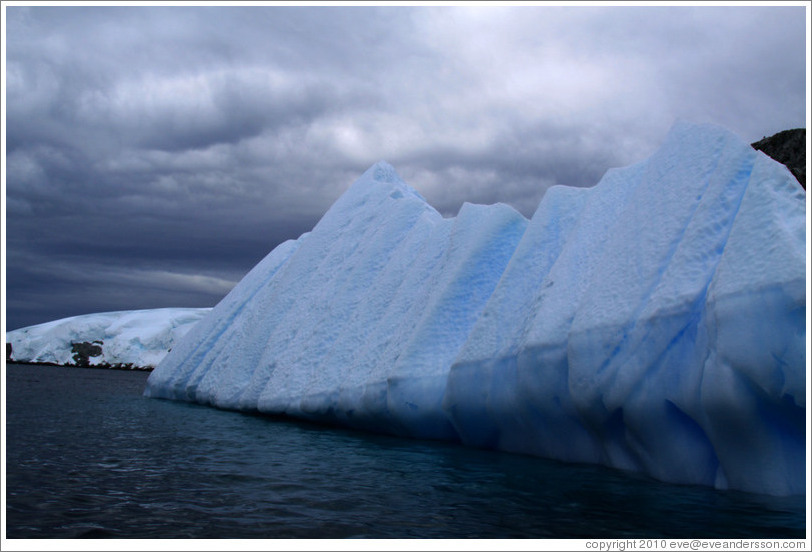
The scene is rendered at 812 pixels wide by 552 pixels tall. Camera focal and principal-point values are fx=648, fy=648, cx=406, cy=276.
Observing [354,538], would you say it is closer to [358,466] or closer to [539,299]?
[358,466]

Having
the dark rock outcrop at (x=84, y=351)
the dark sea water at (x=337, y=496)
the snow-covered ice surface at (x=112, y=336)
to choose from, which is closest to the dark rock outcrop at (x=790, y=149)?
the dark sea water at (x=337, y=496)

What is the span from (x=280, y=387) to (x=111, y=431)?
3076 mm

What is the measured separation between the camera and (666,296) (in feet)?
18.3

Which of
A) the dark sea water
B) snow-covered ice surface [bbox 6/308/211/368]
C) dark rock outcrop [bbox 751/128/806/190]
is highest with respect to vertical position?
dark rock outcrop [bbox 751/128/806/190]

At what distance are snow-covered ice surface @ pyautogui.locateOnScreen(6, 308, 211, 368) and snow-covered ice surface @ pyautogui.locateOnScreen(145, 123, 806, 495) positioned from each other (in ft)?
105

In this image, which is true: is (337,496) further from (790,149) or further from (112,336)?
(112,336)

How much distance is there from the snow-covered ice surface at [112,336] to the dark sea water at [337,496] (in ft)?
117

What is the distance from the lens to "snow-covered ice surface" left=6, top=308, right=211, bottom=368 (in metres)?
42.0

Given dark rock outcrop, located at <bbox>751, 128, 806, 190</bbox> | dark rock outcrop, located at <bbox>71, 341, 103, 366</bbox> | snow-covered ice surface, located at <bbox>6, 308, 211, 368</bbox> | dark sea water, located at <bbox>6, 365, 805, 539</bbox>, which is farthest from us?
dark rock outcrop, located at <bbox>71, 341, 103, 366</bbox>

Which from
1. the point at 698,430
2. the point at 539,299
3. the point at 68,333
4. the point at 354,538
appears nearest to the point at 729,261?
the point at 698,430

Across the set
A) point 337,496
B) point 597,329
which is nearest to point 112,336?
point 337,496

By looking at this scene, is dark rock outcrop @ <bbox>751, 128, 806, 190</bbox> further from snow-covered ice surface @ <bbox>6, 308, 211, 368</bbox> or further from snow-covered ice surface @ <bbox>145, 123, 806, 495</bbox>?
snow-covered ice surface @ <bbox>6, 308, 211, 368</bbox>

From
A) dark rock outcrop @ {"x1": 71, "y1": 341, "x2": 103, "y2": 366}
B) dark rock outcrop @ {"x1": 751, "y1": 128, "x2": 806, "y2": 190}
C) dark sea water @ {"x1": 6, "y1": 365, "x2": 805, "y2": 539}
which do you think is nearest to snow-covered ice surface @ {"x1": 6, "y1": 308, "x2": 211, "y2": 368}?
dark rock outcrop @ {"x1": 71, "y1": 341, "x2": 103, "y2": 366}

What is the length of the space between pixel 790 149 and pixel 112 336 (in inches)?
1617
